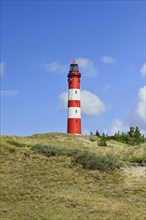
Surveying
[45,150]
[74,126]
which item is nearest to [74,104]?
[74,126]

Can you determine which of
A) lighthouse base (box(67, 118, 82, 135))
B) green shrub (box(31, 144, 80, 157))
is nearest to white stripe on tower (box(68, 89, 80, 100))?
lighthouse base (box(67, 118, 82, 135))

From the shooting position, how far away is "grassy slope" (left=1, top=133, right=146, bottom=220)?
1888 centimetres

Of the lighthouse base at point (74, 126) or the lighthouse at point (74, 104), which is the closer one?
the lighthouse base at point (74, 126)

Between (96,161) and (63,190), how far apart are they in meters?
5.56

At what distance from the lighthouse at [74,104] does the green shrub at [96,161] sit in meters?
35.9

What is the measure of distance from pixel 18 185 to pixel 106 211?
5.74 metres

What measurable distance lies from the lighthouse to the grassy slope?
34.0 meters

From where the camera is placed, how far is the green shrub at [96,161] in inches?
1072

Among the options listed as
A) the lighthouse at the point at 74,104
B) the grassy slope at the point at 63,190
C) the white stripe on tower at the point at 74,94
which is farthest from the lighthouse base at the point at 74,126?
the grassy slope at the point at 63,190

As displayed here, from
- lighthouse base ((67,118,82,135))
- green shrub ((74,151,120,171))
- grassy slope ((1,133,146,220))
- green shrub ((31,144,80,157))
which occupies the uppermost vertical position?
lighthouse base ((67,118,82,135))

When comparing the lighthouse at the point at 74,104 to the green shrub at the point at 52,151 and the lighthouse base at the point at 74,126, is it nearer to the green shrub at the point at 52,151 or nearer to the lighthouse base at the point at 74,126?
the lighthouse base at the point at 74,126

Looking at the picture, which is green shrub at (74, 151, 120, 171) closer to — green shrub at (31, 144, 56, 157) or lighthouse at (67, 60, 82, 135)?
green shrub at (31, 144, 56, 157)

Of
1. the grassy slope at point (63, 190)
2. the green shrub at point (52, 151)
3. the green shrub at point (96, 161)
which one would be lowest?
the grassy slope at point (63, 190)

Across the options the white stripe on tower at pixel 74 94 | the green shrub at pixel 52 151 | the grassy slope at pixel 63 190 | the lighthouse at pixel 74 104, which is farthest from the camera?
the white stripe on tower at pixel 74 94
